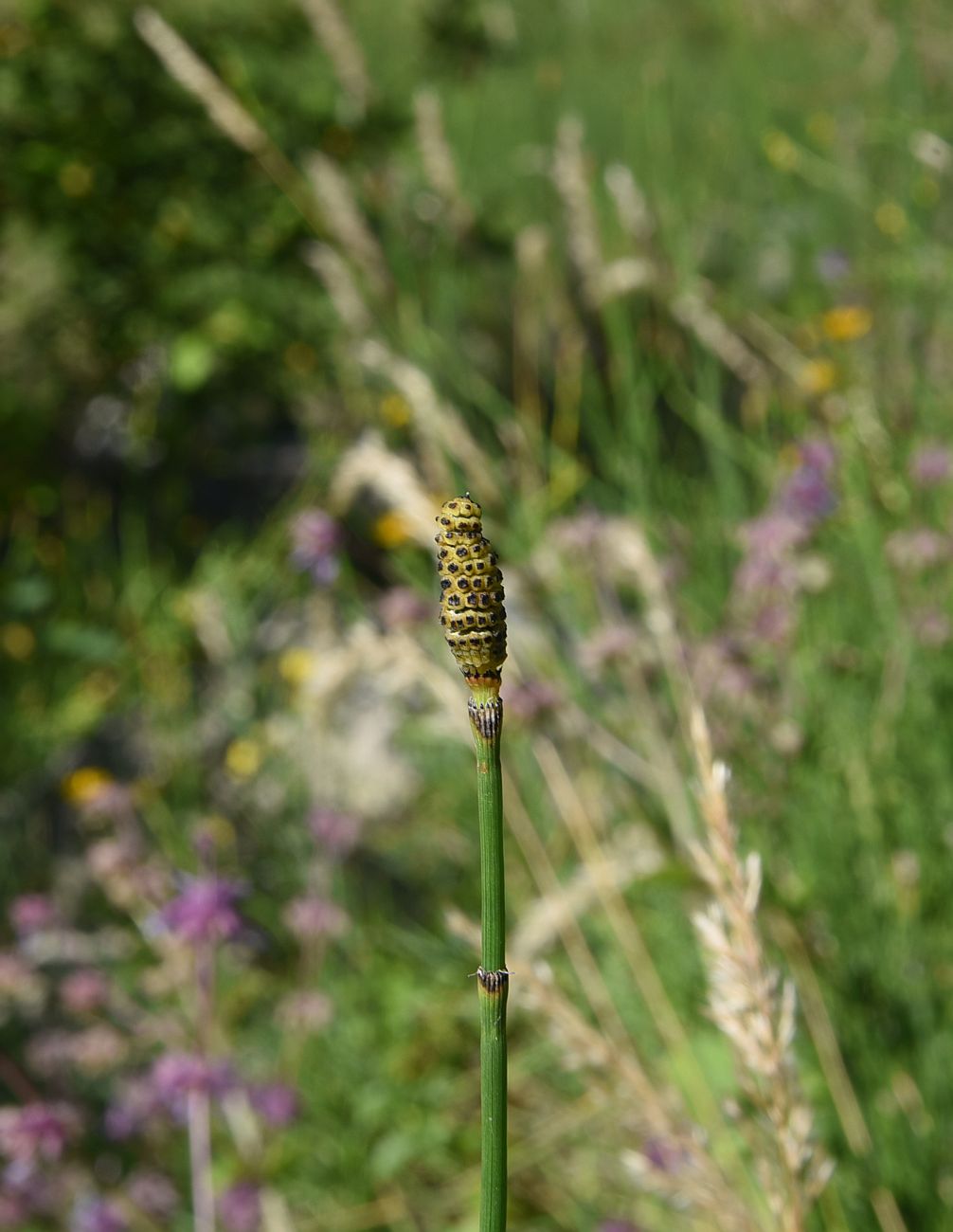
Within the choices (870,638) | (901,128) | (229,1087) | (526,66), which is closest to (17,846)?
(229,1087)

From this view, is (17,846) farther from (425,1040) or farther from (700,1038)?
(700,1038)

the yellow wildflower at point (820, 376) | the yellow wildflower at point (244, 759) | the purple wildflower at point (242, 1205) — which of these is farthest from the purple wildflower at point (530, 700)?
the yellow wildflower at point (244, 759)

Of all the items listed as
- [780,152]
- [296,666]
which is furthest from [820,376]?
[296,666]

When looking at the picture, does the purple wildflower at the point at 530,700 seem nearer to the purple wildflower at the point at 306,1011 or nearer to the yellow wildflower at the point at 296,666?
the purple wildflower at the point at 306,1011

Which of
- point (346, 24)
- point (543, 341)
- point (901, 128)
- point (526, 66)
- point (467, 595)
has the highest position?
point (526, 66)

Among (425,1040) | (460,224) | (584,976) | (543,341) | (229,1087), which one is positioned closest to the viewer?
(584,976)

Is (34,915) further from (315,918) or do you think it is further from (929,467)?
(929,467)
